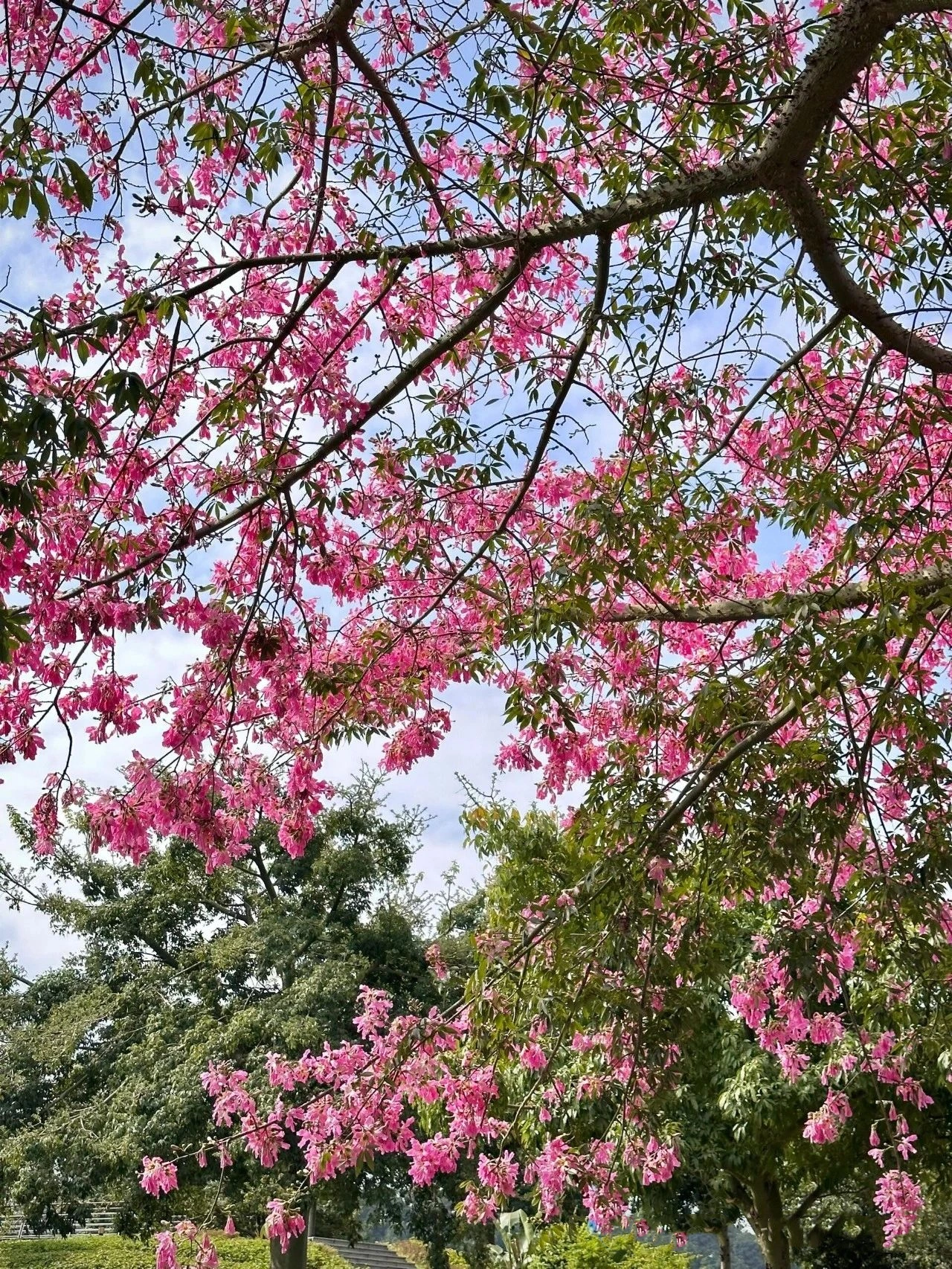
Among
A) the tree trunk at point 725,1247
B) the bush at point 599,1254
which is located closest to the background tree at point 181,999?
the tree trunk at point 725,1247

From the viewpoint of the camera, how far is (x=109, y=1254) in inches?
585

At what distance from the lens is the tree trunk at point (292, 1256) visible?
14258mm

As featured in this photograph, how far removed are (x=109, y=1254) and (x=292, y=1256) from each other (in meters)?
2.42

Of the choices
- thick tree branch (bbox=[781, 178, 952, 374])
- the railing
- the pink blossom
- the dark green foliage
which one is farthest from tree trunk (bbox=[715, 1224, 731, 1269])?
thick tree branch (bbox=[781, 178, 952, 374])

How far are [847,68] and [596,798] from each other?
2.75 metres

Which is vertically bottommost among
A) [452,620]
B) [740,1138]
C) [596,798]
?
[740,1138]

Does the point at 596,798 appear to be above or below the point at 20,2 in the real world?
below

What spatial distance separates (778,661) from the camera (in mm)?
3848

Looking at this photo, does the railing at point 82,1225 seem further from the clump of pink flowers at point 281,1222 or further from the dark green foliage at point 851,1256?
the clump of pink flowers at point 281,1222

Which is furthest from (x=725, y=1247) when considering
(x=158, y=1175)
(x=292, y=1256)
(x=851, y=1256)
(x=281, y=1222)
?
(x=158, y=1175)

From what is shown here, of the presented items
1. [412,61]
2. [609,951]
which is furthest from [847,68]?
[609,951]

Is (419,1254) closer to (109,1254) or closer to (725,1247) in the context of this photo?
(725,1247)

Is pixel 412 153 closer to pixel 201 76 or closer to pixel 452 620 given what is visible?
pixel 201 76

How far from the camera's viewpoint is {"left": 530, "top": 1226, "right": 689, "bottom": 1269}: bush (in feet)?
21.2
